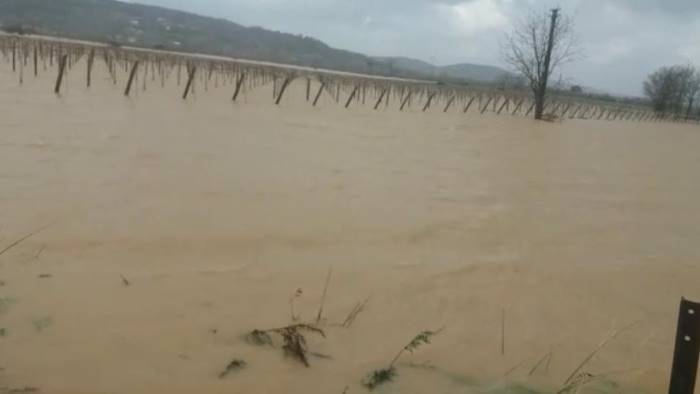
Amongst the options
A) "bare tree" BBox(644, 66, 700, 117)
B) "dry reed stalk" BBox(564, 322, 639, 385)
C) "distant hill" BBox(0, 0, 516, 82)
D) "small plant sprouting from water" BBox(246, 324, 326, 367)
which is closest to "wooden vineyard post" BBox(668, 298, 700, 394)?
"dry reed stalk" BBox(564, 322, 639, 385)

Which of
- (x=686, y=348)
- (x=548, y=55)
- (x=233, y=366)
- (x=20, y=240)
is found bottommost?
(x=233, y=366)

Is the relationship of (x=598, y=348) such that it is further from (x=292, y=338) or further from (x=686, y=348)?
(x=292, y=338)

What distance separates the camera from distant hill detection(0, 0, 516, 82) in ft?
310

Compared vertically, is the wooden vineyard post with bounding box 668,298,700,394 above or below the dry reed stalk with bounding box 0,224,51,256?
above

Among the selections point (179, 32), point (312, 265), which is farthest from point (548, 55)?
point (179, 32)

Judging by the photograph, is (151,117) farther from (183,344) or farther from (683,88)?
(683,88)

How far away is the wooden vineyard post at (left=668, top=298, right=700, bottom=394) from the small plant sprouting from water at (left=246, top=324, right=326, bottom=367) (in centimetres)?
149

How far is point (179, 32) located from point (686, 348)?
411 feet

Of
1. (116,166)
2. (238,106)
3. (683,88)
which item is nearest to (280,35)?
(683,88)

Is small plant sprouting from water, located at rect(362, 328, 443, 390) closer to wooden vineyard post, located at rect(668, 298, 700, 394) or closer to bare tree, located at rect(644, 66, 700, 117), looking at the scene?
wooden vineyard post, located at rect(668, 298, 700, 394)

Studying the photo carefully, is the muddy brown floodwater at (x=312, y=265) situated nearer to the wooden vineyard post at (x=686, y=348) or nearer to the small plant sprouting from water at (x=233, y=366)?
the small plant sprouting from water at (x=233, y=366)

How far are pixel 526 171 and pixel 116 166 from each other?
6270 millimetres

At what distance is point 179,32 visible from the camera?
116562 mm

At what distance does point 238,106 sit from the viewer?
1519 centimetres
